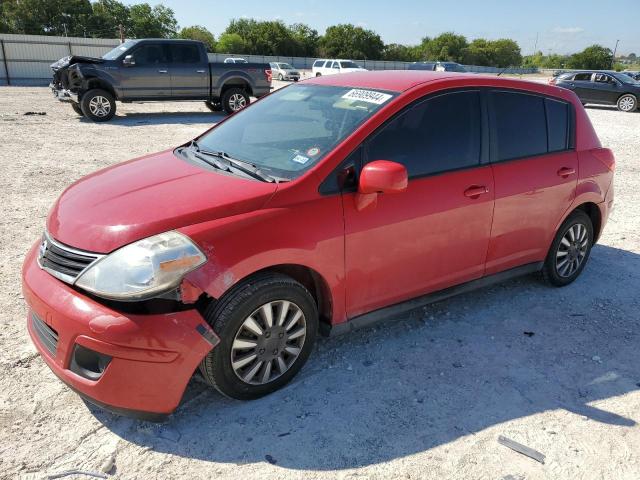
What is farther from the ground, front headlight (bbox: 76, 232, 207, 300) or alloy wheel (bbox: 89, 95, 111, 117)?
front headlight (bbox: 76, 232, 207, 300)

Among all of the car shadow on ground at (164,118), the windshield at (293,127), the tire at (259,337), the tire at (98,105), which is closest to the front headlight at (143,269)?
the tire at (259,337)

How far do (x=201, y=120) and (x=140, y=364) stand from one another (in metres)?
13.5

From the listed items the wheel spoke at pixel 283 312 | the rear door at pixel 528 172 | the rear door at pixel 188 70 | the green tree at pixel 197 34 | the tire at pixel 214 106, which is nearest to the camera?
the wheel spoke at pixel 283 312

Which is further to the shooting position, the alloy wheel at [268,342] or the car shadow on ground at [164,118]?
the car shadow on ground at [164,118]

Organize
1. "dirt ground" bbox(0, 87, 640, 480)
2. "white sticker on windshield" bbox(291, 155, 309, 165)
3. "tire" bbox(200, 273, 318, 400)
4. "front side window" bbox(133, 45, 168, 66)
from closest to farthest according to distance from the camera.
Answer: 1. "dirt ground" bbox(0, 87, 640, 480)
2. "tire" bbox(200, 273, 318, 400)
3. "white sticker on windshield" bbox(291, 155, 309, 165)
4. "front side window" bbox(133, 45, 168, 66)

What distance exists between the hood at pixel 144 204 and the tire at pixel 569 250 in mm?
2779

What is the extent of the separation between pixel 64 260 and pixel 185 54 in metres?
13.4

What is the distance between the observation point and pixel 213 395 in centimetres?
298

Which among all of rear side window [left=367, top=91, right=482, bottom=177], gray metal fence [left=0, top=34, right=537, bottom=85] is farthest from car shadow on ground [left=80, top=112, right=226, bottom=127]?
gray metal fence [left=0, top=34, right=537, bottom=85]

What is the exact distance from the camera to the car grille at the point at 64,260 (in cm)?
253

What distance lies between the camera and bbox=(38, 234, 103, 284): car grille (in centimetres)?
253

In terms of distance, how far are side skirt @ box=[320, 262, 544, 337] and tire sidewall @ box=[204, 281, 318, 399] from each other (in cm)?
20

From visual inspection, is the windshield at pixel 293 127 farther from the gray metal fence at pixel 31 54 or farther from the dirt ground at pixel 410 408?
the gray metal fence at pixel 31 54

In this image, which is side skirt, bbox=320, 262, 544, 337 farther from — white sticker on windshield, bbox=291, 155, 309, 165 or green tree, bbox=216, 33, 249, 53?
green tree, bbox=216, 33, 249, 53
